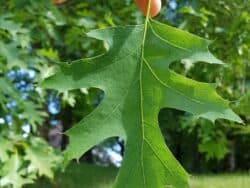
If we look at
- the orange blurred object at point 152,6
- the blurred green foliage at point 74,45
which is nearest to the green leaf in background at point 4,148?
the blurred green foliage at point 74,45

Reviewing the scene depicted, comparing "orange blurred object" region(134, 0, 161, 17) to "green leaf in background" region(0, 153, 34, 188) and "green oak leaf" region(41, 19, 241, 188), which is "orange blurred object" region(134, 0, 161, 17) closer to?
"green oak leaf" region(41, 19, 241, 188)

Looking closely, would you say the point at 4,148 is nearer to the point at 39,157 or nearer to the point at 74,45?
the point at 39,157

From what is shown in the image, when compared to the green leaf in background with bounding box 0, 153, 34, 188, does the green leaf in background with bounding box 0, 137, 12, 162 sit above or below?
above

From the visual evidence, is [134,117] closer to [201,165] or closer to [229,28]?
[229,28]

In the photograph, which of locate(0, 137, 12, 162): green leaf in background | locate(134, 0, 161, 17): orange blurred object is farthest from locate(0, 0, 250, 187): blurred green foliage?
locate(134, 0, 161, 17): orange blurred object

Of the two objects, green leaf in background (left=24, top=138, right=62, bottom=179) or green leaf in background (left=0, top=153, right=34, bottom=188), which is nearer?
green leaf in background (left=0, top=153, right=34, bottom=188)

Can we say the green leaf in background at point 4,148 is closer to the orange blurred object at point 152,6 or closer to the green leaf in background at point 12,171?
the green leaf in background at point 12,171

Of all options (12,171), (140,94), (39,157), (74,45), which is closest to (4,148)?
(12,171)

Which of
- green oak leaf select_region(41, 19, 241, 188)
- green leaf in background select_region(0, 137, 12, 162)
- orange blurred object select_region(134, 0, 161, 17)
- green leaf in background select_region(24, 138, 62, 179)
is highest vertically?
orange blurred object select_region(134, 0, 161, 17)

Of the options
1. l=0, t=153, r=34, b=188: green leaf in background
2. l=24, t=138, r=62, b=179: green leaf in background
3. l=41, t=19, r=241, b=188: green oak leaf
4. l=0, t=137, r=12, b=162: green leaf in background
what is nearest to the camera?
l=41, t=19, r=241, b=188: green oak leaf
